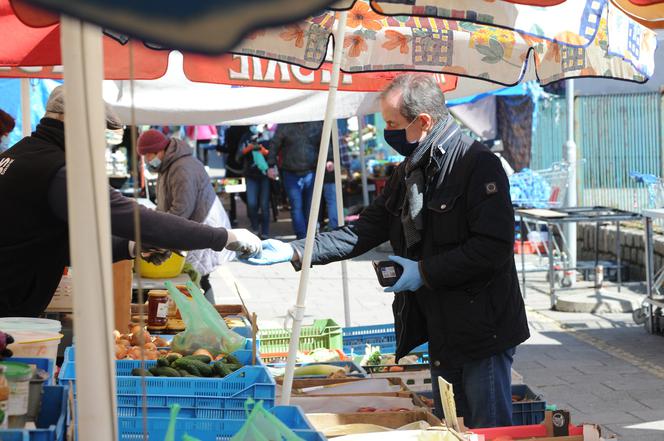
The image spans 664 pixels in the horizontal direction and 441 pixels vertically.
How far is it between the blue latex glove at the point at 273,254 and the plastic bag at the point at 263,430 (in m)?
1.22

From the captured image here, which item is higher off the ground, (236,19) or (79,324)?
(236,19)

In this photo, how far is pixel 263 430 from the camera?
3.01 meters

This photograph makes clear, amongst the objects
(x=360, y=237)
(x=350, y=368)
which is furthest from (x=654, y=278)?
(x=360, y=237)

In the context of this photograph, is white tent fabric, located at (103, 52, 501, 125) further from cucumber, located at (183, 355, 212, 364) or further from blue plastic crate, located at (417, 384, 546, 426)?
cucumber, located at (183, 355, 212, 364)

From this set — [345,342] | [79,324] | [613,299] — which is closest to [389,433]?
[79,324]

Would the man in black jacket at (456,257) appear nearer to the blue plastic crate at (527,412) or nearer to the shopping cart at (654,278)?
the blue plastic crate at (527,412)

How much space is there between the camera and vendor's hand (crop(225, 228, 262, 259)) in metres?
3.91

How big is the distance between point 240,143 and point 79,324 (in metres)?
15.3

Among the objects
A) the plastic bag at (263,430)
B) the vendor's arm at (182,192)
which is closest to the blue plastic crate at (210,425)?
the plastic bag at (263,430)

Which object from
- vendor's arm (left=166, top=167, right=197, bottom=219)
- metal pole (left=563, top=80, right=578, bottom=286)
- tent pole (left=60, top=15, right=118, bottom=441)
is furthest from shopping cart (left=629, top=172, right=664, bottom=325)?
tent pole (left=60, top=15, right=118, bottom=441)

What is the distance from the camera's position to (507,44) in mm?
6129

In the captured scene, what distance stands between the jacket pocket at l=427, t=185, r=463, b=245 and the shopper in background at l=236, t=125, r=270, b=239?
12548 millimetres

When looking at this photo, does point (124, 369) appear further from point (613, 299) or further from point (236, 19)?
point (613, 299)

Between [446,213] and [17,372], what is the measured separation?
1988mm
